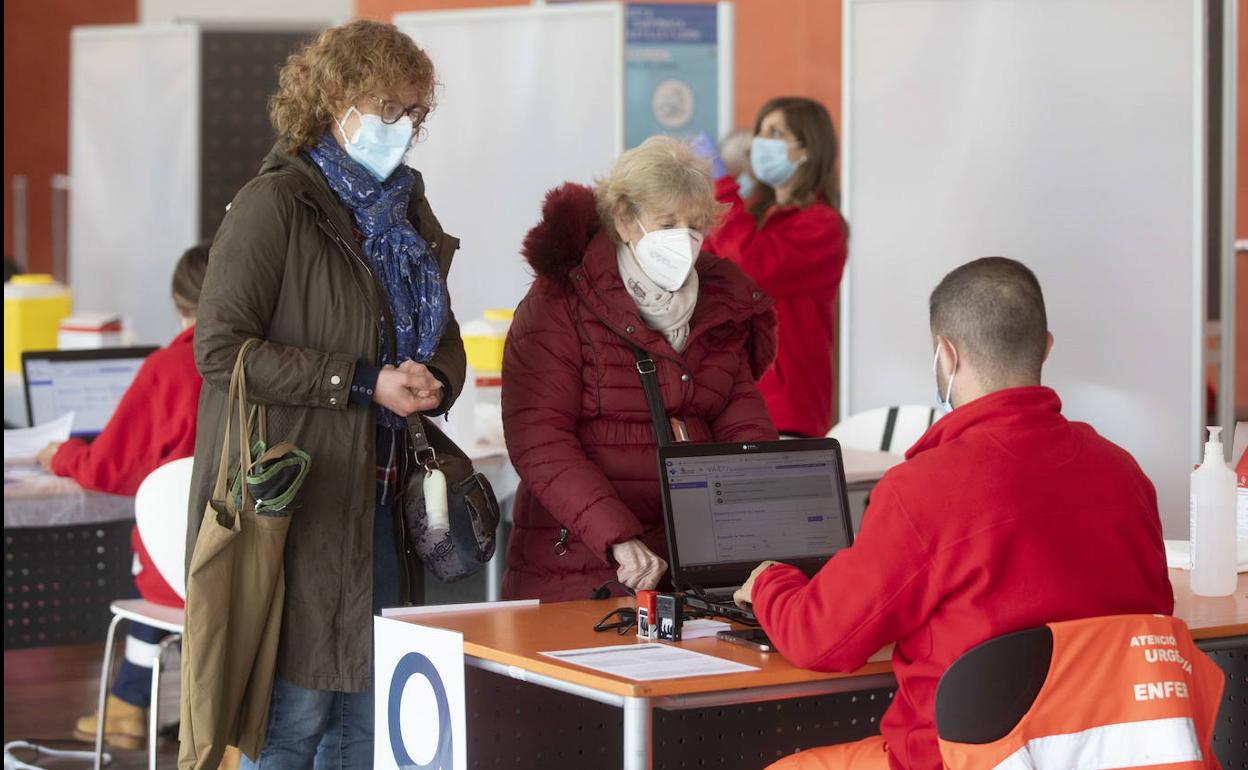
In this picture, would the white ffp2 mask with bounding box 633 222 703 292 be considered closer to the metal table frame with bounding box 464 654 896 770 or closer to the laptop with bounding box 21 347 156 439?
the metal table frame with bounding box 464 654 896 770

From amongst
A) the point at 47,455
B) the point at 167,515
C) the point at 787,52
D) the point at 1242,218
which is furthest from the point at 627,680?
the point at 787,52

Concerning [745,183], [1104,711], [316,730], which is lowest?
[316,730]

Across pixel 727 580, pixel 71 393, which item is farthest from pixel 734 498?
pixel 71 393

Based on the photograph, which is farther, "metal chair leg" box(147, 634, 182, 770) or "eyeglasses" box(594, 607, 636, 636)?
"metal chair leg" box(147, 634, 182, 770)

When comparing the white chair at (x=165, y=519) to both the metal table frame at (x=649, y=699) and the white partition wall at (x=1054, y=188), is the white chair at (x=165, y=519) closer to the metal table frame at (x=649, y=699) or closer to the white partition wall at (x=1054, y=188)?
the metal table frame at (x=649, y=699)

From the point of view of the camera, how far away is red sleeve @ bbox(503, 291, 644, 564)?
2539 mm

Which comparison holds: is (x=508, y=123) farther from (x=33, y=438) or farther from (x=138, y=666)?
(x=138, y=666)

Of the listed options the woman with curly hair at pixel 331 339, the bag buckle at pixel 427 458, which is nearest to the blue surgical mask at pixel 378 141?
the woman with curly hair at pixel 331 339

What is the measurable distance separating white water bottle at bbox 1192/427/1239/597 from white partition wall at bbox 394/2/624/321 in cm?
343

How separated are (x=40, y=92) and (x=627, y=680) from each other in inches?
391

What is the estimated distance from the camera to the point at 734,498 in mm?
2418

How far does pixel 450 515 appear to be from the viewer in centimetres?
239

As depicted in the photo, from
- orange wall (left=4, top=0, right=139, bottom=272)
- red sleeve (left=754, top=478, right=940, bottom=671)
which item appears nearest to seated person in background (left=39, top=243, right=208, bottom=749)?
red sleeve (left=754, top=478, right=940, bottom=671)

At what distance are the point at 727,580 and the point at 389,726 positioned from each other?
21.8 inches
